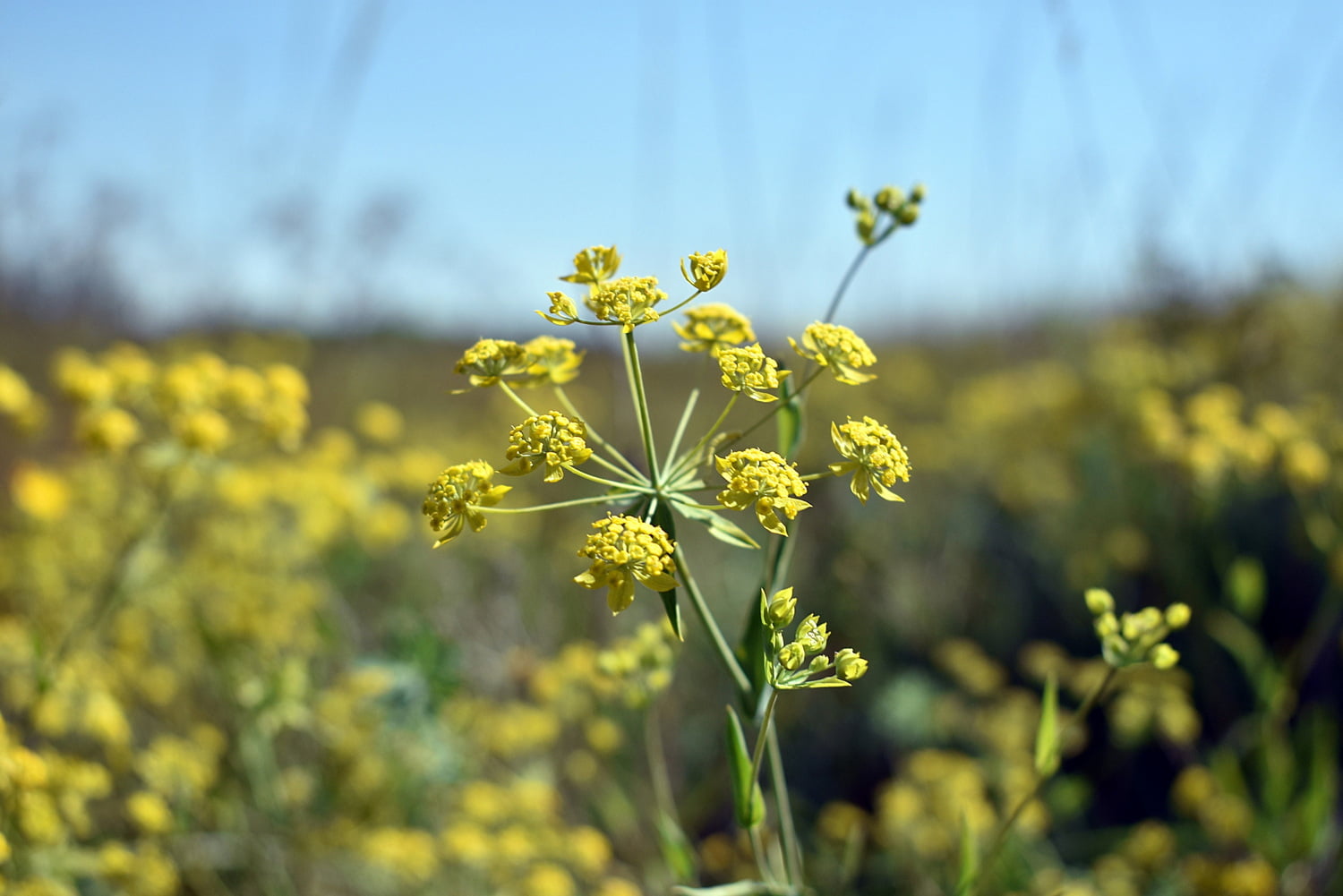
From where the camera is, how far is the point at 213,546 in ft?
11.9

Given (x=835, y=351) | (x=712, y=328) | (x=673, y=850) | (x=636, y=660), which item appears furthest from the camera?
(x=636, y=660)

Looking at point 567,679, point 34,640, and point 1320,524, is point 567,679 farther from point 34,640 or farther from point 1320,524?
point 1320,524

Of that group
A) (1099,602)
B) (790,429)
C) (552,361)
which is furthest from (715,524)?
(1099,602)

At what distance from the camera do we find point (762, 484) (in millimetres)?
1167

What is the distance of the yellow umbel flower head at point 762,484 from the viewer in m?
1.16

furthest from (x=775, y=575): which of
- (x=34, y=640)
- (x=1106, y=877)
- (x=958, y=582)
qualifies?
(x=958, y=582)

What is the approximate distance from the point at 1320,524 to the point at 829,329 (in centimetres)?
251

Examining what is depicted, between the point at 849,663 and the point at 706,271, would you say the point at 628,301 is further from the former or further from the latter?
the point at 849,663

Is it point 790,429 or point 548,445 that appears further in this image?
point 790,429

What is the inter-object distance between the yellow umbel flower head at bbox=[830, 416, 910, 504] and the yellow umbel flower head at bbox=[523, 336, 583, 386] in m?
0.45

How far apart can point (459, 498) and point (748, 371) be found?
44 cm

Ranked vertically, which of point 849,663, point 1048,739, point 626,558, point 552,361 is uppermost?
point 552,361

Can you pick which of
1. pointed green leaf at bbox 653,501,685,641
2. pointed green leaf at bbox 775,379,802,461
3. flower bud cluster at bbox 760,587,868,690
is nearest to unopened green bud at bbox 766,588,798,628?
flower bud cluster at bbox 760,587,868,690

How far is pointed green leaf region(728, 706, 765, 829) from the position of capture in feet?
4.00
